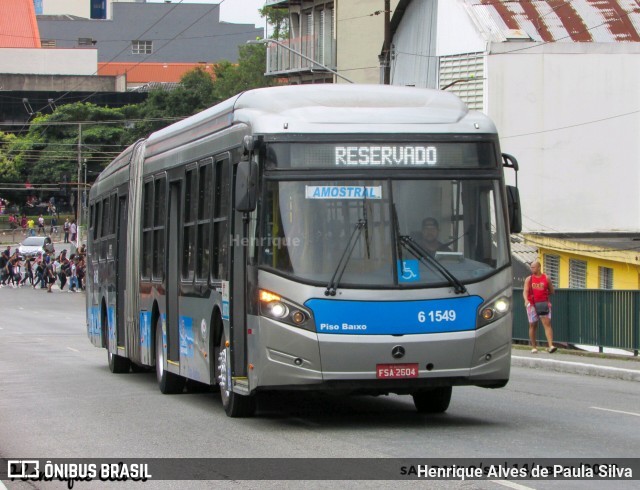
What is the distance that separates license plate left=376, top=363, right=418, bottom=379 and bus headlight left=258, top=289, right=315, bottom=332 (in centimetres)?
71

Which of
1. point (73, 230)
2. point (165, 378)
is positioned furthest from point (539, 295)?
point (73, 230)

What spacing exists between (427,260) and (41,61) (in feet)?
392

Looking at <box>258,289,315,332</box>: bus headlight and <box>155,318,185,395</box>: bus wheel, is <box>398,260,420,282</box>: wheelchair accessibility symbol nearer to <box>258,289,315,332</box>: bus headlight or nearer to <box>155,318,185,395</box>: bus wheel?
<box>258,289,315,332</box>: bus headlight

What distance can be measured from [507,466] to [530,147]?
110 feet

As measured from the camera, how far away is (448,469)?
9.51 meters

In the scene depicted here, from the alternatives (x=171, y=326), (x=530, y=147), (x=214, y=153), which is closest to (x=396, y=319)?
(x=214, y=153)

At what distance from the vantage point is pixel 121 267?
19438 millimetres

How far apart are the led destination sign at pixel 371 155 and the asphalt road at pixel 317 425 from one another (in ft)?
8.06

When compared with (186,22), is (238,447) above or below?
below

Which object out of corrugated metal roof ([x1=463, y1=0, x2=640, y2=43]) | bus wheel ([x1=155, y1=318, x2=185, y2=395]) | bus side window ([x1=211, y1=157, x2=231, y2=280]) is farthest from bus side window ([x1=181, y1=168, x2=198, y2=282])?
corrugated metal roof ([x1=463, y1=0, x2=640, y2=43])

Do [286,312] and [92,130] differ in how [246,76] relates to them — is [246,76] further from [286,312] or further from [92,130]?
[286,312]

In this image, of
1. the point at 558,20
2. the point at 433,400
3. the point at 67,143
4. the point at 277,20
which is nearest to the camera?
the point at 433,400

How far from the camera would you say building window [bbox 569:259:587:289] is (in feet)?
126

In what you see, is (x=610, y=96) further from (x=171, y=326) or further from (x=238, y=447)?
(x=238, y=447)
